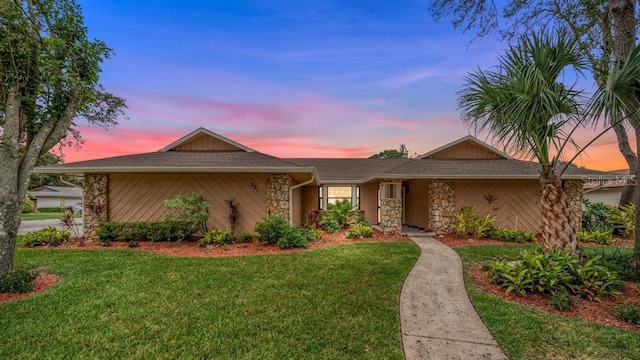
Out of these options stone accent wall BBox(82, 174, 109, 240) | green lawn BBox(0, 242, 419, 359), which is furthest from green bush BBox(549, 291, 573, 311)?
stone accent wall BBox(82, 174, 109, 240)

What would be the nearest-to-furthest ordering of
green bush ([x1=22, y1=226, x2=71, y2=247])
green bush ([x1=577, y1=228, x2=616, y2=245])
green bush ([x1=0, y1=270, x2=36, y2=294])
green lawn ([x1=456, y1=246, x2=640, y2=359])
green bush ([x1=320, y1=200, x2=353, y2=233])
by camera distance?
1. green lawn ([x1=456, y1=246, x2=640, y2=359])
2. green bush ([x1=0, y1=270, x2=36, y2=294])
3. green bush ([x1=22, y1=226, x2=71, y2=247])
4. green bush ([x1=577, y1=228, x2=616, y2=245])
5. green bush ([x1=320, y1=200, x2=353, y2=233])

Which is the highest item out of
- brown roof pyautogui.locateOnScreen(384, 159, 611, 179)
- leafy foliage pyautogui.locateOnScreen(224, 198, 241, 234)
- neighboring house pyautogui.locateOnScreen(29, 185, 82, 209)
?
brown roof pyautogui.locateOnScreen(384, 159, 611, 179)

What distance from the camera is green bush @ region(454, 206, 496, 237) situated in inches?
378

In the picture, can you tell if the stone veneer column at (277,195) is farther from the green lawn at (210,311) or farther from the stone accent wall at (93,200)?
the stone accent wall at (93,200)

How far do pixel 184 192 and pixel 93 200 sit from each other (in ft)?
10.3

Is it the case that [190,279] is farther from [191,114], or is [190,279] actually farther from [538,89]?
[191,114]

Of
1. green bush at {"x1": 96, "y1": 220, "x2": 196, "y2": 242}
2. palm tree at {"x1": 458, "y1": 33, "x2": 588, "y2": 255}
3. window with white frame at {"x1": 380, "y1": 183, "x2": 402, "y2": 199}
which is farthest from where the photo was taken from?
window with white frame at {"x1": 380, "y1": 183, "x2": 402, "y2": 199}

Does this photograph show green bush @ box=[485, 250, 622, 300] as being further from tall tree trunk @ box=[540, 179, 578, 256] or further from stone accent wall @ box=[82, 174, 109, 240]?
stone accent wall @ box=[82, 174, 109, 240]

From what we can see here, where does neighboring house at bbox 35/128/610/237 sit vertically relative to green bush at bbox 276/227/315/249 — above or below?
above

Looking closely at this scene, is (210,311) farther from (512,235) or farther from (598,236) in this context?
(598,236)

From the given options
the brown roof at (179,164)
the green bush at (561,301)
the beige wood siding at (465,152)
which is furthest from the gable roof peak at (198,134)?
the green bush at (561,301)

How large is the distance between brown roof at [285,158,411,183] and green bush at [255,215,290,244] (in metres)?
5.24

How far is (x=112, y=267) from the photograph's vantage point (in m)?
5.87

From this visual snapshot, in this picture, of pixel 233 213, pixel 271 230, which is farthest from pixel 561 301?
pixel 233 213
